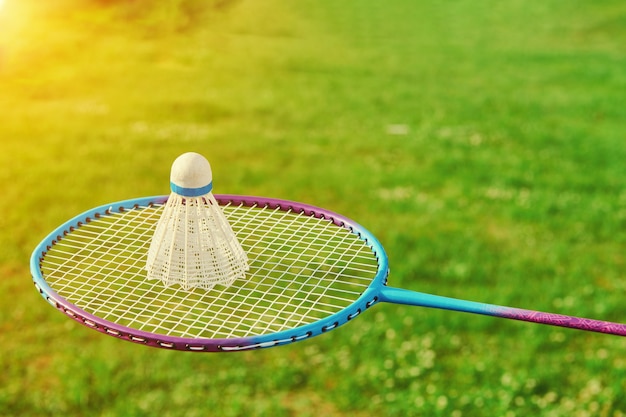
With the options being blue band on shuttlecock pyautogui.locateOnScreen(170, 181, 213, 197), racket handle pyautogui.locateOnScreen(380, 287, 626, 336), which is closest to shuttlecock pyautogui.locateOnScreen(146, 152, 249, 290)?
blue band on shuttlecock pyautogui.locateOnScreen(170, 181, 213, 197)

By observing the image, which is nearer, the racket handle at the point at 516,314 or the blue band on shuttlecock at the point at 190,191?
the racket handle at the point at 516,314

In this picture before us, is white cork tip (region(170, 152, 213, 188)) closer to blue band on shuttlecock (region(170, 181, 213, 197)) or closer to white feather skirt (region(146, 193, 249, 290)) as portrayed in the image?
blue band on shuttlecock (region(170, 181, 213, 197))

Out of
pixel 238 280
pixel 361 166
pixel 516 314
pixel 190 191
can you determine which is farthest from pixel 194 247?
pixel 361 166

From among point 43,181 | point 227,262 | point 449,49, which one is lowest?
point 449,49

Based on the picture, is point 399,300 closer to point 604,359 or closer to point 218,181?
point 604,359

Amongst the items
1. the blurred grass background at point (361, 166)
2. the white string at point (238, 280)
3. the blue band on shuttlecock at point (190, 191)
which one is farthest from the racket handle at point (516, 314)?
the blurred grass background at point (361, 166)

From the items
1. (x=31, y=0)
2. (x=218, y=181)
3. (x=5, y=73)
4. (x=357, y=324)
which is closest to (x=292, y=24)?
(x=31, y=0)

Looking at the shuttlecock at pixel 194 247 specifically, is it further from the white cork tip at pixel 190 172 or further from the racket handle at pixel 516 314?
the racket handle at pixel 516 314
